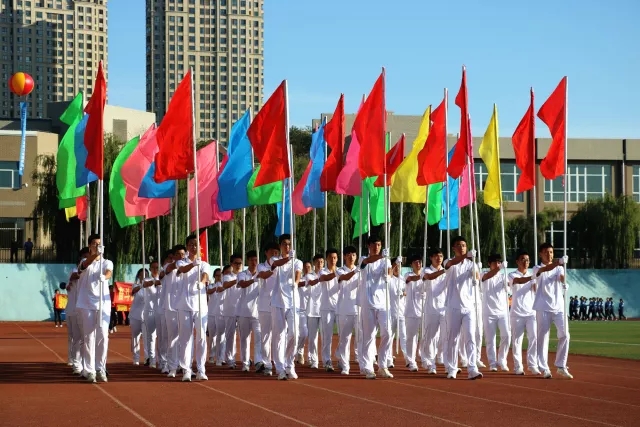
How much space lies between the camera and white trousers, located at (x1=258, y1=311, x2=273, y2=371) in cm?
1809

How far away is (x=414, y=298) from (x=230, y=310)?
3437 millimetres

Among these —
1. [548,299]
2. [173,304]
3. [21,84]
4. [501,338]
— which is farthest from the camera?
[21,84]

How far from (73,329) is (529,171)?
28.2 feet

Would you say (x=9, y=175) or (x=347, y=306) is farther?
(x=9, y=175)

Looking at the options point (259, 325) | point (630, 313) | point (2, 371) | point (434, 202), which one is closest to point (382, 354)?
point (259, 325)

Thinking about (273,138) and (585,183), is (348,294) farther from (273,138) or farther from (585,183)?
(585,183)

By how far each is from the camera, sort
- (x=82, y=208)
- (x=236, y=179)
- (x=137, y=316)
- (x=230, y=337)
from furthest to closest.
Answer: (x=82, y=208)
(x=236, y=179)
(x=137, y=316)
(x=230, y=337)

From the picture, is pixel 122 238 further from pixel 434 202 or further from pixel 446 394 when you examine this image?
pixel 446 394

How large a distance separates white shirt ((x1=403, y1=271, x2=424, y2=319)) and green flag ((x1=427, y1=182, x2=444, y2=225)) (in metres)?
6.49

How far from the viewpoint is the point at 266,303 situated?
1802 centimetres

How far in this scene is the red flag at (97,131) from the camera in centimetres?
1850

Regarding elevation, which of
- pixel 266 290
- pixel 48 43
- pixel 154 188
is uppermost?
pixel 48 43

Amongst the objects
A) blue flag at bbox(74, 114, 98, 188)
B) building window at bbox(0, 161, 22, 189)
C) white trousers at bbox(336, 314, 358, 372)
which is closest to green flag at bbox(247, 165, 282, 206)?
blue flag at bbox(74, 114, 98, 188)

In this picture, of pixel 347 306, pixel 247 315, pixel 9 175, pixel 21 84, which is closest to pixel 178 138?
pixel 247 315
